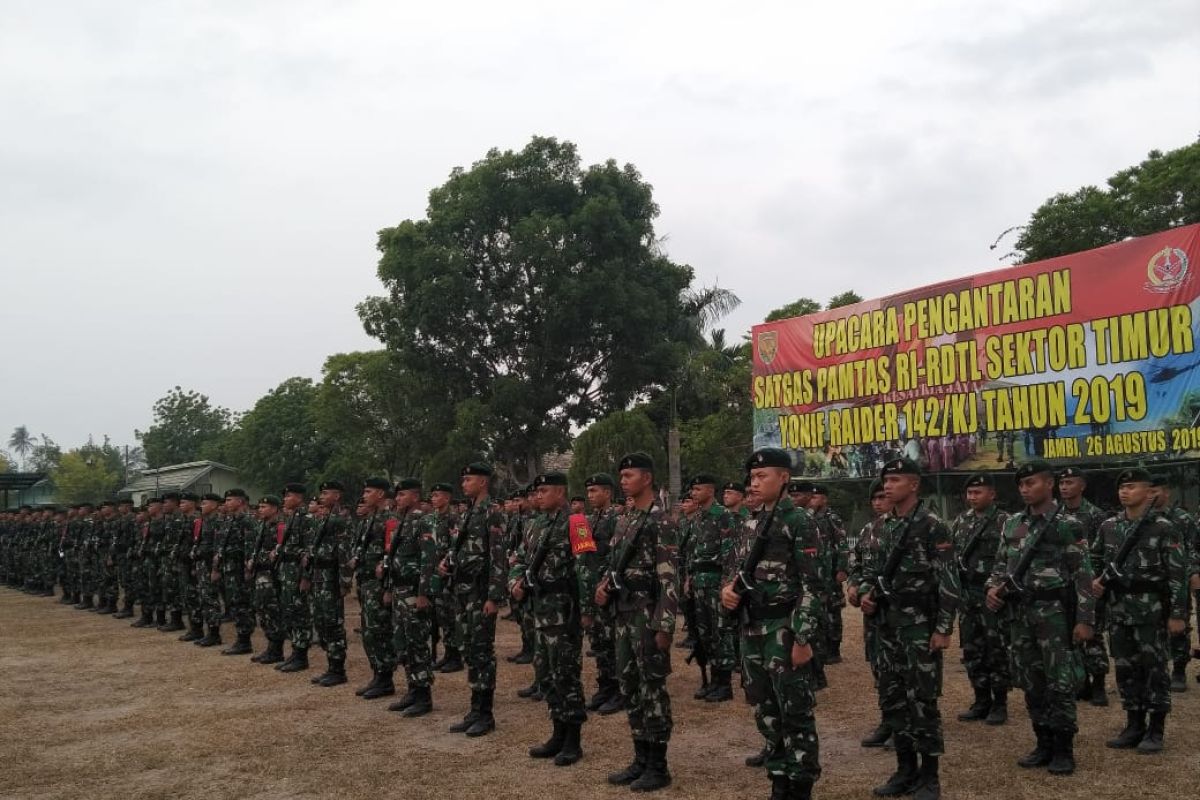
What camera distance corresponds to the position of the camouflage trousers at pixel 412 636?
8477mm

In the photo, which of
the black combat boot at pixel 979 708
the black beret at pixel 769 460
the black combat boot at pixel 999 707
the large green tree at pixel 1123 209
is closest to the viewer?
the black beret at pixel 769 460

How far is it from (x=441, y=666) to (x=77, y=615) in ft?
35.9

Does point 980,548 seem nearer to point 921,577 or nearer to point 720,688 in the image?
point 921,577

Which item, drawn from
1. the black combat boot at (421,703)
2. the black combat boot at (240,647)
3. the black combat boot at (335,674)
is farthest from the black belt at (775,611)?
the black combat boot at (240,647)

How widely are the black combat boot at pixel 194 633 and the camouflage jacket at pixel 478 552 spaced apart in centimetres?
750

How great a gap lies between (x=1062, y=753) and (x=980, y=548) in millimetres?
2358

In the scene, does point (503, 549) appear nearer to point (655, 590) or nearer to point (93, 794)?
point (655, 590)

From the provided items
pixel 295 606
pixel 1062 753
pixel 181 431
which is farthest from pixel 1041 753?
pixel 181 431

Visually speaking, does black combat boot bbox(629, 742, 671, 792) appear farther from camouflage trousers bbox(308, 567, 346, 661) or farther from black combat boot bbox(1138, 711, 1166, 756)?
camouflage trousers bbox(308, 567, 346, 661)

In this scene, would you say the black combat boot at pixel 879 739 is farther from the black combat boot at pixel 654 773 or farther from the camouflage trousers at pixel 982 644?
the black combat boot at pixel 654 773

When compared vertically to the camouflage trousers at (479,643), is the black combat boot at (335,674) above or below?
below

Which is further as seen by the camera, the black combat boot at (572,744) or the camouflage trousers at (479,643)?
the camouflage trousers at (479,643)

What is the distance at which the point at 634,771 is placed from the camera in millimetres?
6250

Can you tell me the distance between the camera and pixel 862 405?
21.1 meters
